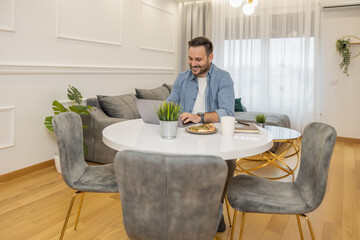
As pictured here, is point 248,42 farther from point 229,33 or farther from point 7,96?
point 7,96

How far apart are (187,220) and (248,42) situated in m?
4.98

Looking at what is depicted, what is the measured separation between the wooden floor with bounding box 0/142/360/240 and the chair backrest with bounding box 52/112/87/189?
52 centimetres

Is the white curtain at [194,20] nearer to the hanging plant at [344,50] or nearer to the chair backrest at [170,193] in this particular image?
the hanging plant at [344,50]

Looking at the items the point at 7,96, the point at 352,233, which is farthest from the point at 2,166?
the point at 352,233

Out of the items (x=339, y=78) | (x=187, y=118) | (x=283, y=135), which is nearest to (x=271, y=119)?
(x=283, y=135)

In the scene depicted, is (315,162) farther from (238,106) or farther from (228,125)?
(238,106)

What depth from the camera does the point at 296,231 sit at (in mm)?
2115

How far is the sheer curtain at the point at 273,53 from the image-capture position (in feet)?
16.8

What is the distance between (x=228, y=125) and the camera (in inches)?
63.3

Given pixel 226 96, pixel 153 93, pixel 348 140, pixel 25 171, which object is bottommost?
pixel 25 171

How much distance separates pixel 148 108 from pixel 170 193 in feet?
3.12

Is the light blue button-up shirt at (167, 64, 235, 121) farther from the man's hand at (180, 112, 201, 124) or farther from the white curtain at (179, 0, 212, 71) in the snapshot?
the white curtain at (179, 0, 212, 71)

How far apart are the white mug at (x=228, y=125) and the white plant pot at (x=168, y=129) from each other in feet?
0.90

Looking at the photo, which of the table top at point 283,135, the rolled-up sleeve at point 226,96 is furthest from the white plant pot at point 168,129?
the table top at point 283,135
